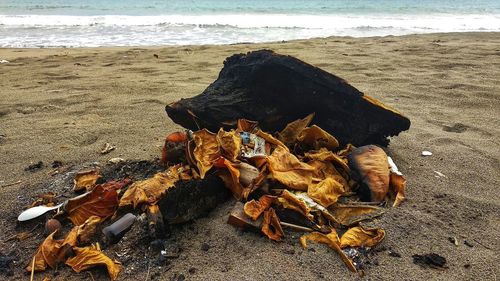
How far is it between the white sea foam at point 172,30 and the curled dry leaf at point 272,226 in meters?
10.9

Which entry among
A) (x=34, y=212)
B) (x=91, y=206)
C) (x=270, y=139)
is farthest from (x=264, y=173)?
(x=34, y=212)

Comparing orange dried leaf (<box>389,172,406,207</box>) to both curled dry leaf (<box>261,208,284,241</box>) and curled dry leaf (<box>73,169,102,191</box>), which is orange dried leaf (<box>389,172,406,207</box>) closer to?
curled dry leaf (<box>261,208,284,241</box>)

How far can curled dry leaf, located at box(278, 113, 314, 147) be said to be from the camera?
299cm

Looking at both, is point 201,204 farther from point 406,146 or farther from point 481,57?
point 481,57

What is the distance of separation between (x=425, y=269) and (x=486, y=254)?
1.22 feet

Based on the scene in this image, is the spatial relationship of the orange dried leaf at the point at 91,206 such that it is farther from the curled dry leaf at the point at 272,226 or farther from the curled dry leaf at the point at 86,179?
the curled dry leaf at the point at 272,226

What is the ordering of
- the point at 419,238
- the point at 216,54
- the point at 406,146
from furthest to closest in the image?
the point at 216,54
the point at 406,146
the point at 419,238

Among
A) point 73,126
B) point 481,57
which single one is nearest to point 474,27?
point 481,57

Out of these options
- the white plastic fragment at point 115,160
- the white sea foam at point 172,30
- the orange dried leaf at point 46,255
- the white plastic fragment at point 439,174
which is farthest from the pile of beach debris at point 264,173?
the white sea foam at point 172,30

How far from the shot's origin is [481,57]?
732 centimetres

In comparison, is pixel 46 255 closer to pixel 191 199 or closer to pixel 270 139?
pixel 191 199

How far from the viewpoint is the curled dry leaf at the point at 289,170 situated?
97.8 inches

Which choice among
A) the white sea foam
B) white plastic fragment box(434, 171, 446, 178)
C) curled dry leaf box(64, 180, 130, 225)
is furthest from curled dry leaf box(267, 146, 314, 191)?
the white sea foam

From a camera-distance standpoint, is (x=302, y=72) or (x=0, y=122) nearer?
(x=302, y=72)
